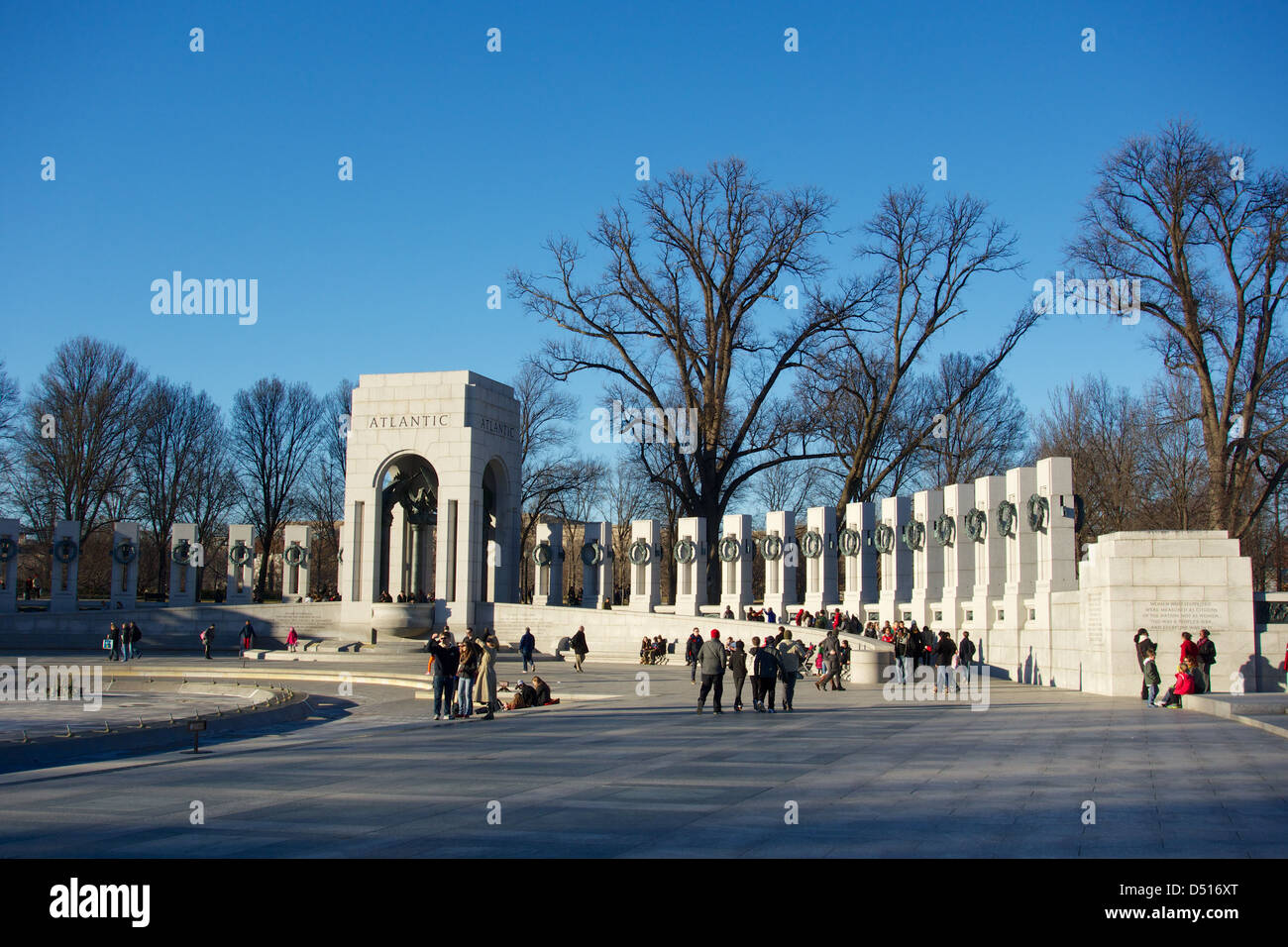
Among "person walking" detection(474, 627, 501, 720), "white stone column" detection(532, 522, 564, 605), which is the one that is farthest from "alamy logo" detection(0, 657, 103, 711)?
"white stone column" detection(532, 522, 564, 605)

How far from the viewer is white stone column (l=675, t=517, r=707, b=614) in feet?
125

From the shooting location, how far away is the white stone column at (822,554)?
35969mm

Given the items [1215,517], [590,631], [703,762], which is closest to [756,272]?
[590,631]

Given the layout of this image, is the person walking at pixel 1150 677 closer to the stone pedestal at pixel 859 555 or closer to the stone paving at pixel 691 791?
the stone paving at pixel 691 791

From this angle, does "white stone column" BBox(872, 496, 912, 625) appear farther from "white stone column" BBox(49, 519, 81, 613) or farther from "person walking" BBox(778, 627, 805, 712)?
"white stone column" BBox(49, 519, 81, 613)

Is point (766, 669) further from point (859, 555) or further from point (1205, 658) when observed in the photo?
point (859, 555)

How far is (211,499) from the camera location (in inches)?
2408

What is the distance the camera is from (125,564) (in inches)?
1761

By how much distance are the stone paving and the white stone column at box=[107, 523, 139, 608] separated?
3043 centimetres

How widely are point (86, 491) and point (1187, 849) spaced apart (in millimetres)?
54914

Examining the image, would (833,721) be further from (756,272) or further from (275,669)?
(756,272)

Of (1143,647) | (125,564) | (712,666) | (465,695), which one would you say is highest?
(125,564)

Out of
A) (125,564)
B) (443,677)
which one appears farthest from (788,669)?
(125,564)
